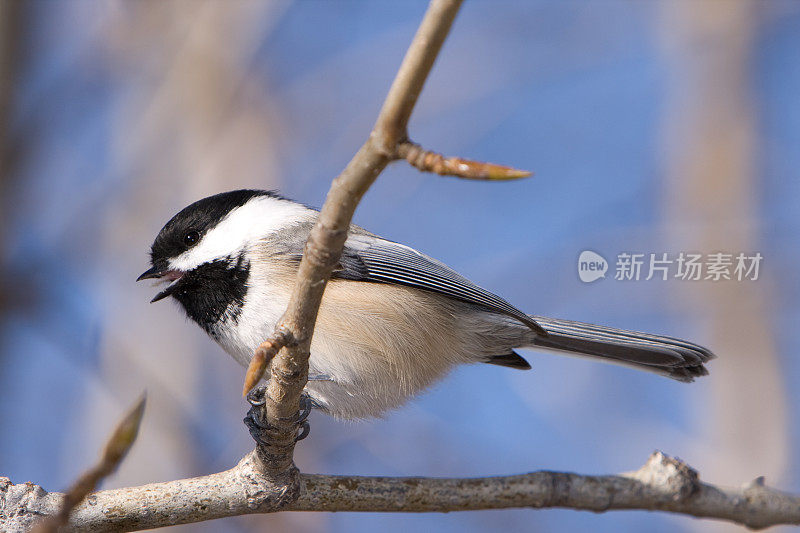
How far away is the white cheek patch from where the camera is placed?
2566 millimetres

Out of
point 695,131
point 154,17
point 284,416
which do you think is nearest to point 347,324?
point 284,416

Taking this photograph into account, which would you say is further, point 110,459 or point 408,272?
point 408,272

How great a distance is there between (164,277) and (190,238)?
6.6 inches

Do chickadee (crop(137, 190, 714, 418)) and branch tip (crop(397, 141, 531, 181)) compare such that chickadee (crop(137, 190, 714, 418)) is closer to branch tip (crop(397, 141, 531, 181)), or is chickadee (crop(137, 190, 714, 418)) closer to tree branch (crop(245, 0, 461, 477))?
tree branch (crop(245, 0, 461, 477))

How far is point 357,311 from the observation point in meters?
2.46

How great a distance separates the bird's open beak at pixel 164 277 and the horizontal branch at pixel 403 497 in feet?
2.61

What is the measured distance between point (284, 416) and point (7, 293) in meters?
2.29

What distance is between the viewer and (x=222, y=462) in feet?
12.7

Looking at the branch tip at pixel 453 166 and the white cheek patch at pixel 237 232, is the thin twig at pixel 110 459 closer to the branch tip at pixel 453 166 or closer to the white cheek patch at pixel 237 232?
the branch tip at pixel 453 166

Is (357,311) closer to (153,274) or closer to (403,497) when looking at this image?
(403,497)

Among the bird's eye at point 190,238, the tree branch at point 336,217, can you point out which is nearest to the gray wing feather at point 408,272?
the bird's eye at point 190,238

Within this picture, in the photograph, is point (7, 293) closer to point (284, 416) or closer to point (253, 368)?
point (284, 416)
